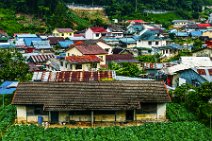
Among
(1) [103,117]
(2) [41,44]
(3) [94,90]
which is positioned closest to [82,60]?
(3) [94,90]

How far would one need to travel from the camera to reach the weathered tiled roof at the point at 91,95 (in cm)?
2372

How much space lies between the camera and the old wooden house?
77.9ft

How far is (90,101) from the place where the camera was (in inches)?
939

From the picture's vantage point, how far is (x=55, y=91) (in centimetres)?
2445

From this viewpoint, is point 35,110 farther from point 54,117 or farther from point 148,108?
point 148,108

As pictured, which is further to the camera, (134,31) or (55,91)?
(134,31)

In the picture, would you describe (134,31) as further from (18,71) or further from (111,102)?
(111,102)

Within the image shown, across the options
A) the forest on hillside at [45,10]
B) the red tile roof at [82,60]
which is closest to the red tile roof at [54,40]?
the forest on hillside at [45,10]

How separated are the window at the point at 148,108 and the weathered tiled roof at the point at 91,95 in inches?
19.9

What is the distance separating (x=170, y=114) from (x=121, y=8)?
59103 millimetres

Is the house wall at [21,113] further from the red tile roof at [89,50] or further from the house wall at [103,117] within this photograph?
the red tile roof at [89,50]

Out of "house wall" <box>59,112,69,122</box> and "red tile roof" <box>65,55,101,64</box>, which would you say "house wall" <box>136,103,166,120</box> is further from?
"red tile roof" <box>65,55,101,64</box>

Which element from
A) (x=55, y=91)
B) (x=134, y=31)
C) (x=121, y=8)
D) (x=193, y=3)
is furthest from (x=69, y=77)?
(x=193, y=3)

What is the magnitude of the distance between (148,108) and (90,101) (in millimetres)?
3794
